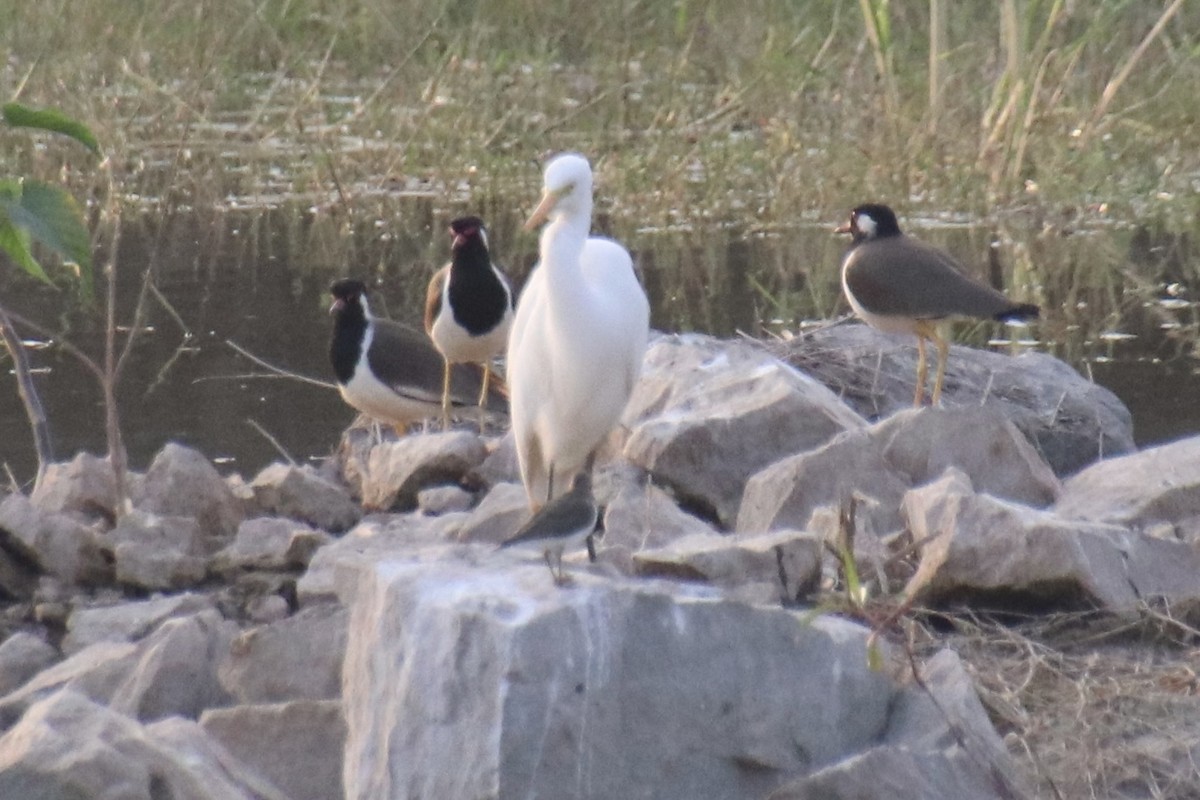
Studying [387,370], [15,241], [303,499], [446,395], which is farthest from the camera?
[446,395]

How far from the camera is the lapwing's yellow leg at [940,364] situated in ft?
23.9

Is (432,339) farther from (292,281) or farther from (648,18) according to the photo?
(648,18)

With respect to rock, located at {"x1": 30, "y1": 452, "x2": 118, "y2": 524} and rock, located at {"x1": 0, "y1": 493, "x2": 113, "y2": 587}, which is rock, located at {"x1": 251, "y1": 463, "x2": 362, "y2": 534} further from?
rock, located at {"x1": 0, "y1": 493, "x2": 113, "y2": 587}

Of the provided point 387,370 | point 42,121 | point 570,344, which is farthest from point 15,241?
point 387,370

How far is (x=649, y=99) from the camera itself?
14.1 m

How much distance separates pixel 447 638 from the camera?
3518mm

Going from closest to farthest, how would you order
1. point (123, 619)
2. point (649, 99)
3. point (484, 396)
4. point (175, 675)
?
point (175, 675), point (123, 619), point (484, 396), point (649, 99)

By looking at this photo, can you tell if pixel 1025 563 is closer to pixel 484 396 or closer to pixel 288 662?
pixel 288 662

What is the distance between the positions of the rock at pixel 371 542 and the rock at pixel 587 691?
1131mm

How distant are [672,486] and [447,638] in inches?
102

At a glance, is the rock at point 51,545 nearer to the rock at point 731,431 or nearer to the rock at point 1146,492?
the rock at point 731,431

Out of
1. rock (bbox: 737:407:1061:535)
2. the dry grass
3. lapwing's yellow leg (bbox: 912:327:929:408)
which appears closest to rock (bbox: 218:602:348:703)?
the dry grass

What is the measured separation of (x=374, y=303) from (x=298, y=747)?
21.0ft

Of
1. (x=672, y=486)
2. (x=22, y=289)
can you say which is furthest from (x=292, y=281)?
(x=672, y=486)
